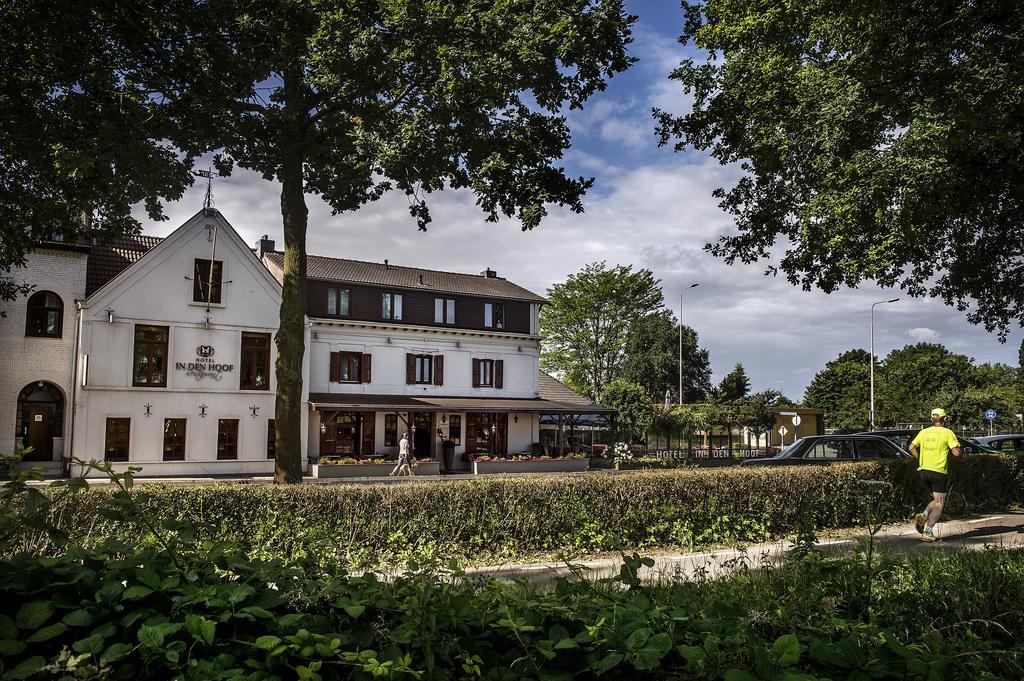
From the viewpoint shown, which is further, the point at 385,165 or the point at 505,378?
the point at 505,378

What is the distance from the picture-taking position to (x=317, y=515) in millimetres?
10195

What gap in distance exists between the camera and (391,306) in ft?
130

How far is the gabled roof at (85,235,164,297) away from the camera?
106 ft

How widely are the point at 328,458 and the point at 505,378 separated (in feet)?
40.1

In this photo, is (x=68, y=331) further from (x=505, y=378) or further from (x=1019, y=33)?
(x=1019, y=33)

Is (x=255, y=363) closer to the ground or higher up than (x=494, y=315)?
closer to the ground

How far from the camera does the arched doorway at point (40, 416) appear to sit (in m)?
29.5

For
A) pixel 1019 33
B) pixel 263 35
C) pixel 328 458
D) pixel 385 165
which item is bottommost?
pixel 328 458

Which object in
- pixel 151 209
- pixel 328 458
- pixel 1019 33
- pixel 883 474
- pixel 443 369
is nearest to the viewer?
pixel 1019 33

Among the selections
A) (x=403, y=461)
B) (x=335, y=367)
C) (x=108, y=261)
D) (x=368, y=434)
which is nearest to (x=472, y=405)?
(x=368, y=434)

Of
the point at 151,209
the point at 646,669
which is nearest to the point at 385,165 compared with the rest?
the point at 151,209

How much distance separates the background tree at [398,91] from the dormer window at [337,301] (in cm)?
1972

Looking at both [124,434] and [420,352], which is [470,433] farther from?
[124,434]

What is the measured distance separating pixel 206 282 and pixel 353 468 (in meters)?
11.1
